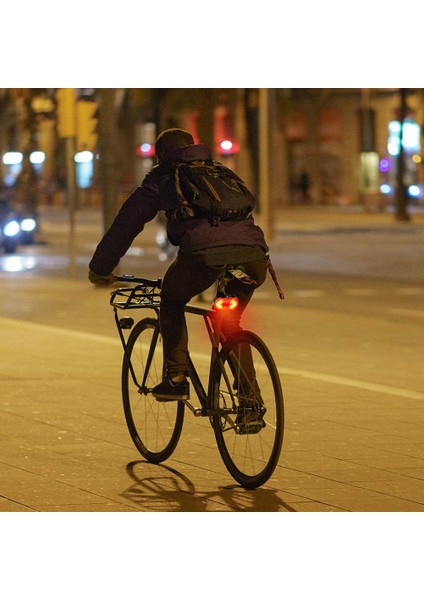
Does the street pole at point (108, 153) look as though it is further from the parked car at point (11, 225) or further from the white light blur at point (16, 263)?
the parked car at point (11, 225)

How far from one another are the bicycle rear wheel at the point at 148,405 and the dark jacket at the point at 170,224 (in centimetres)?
68

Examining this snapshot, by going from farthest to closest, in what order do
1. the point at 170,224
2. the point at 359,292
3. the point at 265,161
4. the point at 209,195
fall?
1. the point at 265,161
2. the point at 359,292
3. the point at 170,224
4. the point at 209,195

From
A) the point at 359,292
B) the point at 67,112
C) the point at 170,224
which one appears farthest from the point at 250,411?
the point at 67,112

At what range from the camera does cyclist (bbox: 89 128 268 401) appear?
747 centimetres

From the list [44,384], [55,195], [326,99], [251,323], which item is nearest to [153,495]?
[44,384]

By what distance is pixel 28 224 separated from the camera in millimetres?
34219

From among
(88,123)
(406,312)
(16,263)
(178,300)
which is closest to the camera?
(178,300)

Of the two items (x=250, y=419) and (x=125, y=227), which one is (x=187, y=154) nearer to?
(x=125, y=227)

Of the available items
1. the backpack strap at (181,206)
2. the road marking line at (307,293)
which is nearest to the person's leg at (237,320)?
the backpack strap at (181,206)

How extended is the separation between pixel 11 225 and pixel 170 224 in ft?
81.2

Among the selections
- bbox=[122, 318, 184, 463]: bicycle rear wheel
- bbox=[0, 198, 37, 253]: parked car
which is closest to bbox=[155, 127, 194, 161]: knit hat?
bbox=[122, 318, 184, 463]: bicycle rear wheel

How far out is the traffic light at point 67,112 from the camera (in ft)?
73.4

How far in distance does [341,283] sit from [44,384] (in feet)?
37.0
